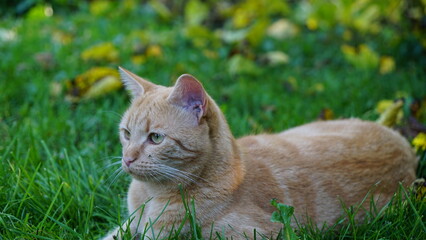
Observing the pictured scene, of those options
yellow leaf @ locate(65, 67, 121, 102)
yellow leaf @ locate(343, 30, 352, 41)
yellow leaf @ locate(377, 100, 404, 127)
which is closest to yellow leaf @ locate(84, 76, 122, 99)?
yellow leaf @ locate(65, 67, 121, 102)

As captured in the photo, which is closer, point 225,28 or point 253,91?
point 253,91

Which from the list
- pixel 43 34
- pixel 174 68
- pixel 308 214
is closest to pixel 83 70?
pixel 174 68

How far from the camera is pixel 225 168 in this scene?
2.42 m

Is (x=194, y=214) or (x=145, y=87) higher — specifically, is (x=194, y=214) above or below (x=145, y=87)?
below

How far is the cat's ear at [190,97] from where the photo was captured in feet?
7.49

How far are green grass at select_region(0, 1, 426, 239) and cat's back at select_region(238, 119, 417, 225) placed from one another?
14 cm

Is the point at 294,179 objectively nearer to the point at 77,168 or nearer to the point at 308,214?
the point at 308,214

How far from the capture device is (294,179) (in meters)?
2.57

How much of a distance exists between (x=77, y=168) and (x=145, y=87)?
2.46 ft

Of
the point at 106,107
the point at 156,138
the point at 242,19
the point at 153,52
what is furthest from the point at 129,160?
the point at 242,19

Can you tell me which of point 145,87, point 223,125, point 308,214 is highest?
point 145,87

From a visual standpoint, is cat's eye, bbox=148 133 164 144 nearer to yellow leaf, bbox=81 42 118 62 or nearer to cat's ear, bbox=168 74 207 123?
cat's ear, bbox=168 74 207 123

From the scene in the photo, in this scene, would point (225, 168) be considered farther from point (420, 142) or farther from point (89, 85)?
point (89, 85)

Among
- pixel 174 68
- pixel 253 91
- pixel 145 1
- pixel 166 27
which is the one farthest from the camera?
pixel 145 1
